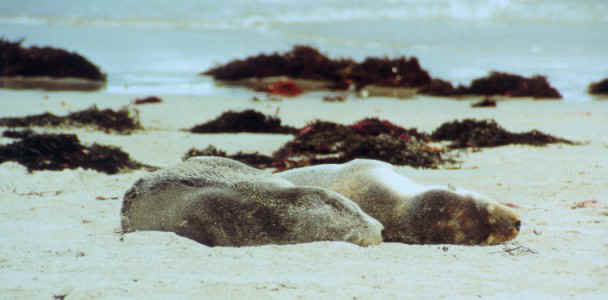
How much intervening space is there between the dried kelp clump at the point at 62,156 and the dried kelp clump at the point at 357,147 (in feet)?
4.31

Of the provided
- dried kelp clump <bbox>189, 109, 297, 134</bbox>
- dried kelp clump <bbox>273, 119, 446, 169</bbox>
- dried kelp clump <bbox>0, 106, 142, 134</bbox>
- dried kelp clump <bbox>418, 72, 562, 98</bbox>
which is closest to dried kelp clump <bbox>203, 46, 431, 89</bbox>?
dried kelp clump <bbox>418, 72, 562, 98</bbox>

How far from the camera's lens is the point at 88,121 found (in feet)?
28.3

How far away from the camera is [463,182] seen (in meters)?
5.10

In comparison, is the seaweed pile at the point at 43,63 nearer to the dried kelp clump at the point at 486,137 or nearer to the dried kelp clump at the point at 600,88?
the dried kelp clump at the point at 486,137

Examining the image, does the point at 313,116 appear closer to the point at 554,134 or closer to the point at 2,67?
the point at 554,134

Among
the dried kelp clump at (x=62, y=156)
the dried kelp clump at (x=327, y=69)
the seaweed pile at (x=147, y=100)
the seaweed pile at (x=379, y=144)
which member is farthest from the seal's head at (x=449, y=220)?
the dried kelp clump at (x=327, y=69)

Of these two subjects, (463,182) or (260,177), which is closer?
(260,177)

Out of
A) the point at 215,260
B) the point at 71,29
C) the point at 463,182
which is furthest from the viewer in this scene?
the point at 71,29

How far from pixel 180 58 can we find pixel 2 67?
15.9 ft

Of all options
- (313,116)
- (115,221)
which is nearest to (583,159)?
(115,221)

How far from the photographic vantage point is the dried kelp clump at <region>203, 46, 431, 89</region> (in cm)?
1408

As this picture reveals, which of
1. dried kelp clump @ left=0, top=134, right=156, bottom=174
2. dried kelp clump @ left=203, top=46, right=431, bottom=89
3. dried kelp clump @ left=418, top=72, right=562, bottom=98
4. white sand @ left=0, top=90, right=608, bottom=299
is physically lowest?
white sand @ left=0, top=90, right=608, bottom=299

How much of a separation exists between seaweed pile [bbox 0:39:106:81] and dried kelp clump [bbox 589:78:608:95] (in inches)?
368

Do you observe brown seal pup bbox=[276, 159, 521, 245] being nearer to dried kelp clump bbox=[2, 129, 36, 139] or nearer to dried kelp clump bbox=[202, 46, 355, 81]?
dried kelp clump bbox=[2, 129, 36, 139]
